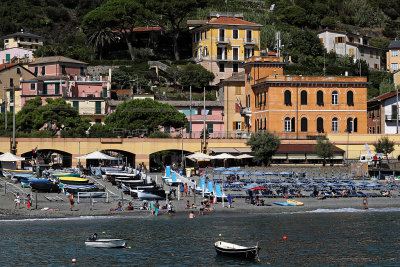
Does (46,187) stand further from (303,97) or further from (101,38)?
(101,38)

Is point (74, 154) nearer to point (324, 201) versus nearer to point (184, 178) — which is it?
point (184, 178)

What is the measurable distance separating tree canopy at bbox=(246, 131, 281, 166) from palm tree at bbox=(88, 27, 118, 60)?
2106 inches

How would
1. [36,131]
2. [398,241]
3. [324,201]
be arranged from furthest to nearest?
[36,131] → [324,201] → [398,241]

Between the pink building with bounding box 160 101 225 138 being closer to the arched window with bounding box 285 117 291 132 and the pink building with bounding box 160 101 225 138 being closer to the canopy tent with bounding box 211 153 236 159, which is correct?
the arched window with bounding box 285 117 291 132

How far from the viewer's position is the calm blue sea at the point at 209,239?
50531 millimetres

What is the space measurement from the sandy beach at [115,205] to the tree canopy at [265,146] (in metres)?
16.2

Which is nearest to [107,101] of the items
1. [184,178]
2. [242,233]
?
[184,178]

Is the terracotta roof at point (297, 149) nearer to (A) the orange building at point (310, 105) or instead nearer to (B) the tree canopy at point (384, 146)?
(A) the orange building at point (310, 105)

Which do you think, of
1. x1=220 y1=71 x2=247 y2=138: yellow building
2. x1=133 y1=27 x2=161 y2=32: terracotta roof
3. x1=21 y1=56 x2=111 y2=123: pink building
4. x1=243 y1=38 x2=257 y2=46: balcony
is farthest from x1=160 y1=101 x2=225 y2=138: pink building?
x1=133 y1=27 x2=161 y2=32: terracotta roof

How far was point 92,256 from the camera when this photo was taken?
5172 centimetres

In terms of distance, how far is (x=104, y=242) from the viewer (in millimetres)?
53656

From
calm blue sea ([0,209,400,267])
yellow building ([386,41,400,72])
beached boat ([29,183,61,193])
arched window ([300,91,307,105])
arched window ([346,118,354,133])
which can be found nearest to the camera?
calm blue sea ([0,209,400,267])

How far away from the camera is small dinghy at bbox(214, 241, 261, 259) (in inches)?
1951

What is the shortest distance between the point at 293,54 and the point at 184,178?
67.9 m
